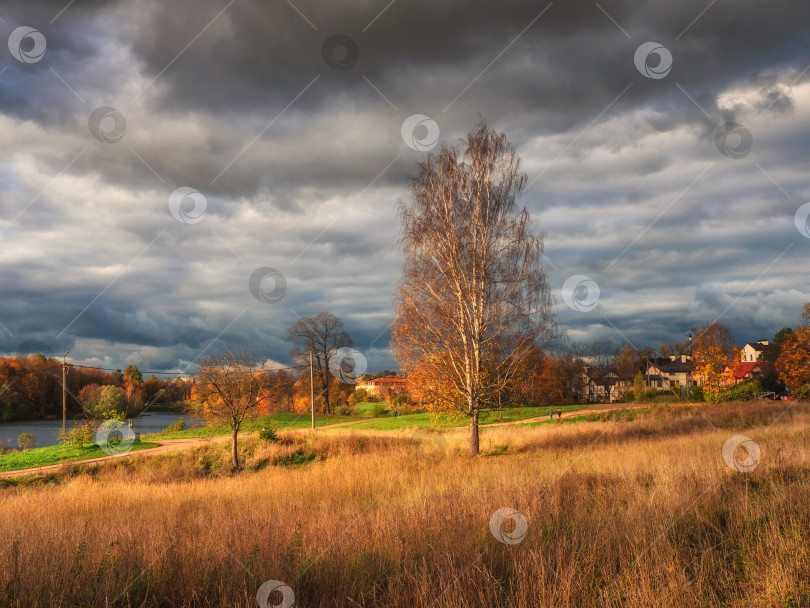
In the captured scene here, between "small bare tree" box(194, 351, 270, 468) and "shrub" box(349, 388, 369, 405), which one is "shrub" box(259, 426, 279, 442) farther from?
"shrub" box(349, 388, 369, 405)

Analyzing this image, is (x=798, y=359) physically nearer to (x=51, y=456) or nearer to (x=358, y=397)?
(x=51, y=456)

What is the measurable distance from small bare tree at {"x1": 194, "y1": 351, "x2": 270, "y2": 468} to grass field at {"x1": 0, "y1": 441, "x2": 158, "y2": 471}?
707cm

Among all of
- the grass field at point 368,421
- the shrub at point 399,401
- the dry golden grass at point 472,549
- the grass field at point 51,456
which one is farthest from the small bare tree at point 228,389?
the shrub at point 399,401

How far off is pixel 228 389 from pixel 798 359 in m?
43.8

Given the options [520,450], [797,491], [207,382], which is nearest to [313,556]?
[797,491]

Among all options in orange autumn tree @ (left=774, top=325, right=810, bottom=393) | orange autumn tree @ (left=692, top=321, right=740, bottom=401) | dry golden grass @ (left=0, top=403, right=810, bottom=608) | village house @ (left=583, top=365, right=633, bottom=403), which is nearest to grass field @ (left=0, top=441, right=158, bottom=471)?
dry golden grass @ (left=0, top=403, right=810, bottom=608)

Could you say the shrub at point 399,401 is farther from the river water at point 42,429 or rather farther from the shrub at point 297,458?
the shrub at point 297,458

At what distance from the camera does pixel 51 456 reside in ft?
80.4

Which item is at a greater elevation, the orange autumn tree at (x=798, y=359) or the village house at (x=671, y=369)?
the orange autumn tree at (x=798, y=359)

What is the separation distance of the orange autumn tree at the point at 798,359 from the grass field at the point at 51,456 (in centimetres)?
4814

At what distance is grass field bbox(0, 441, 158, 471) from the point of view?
2256 cm

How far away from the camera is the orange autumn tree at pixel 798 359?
1558 inches

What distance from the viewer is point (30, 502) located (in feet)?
41.6

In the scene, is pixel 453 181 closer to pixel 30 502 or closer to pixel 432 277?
pixel 432 277
